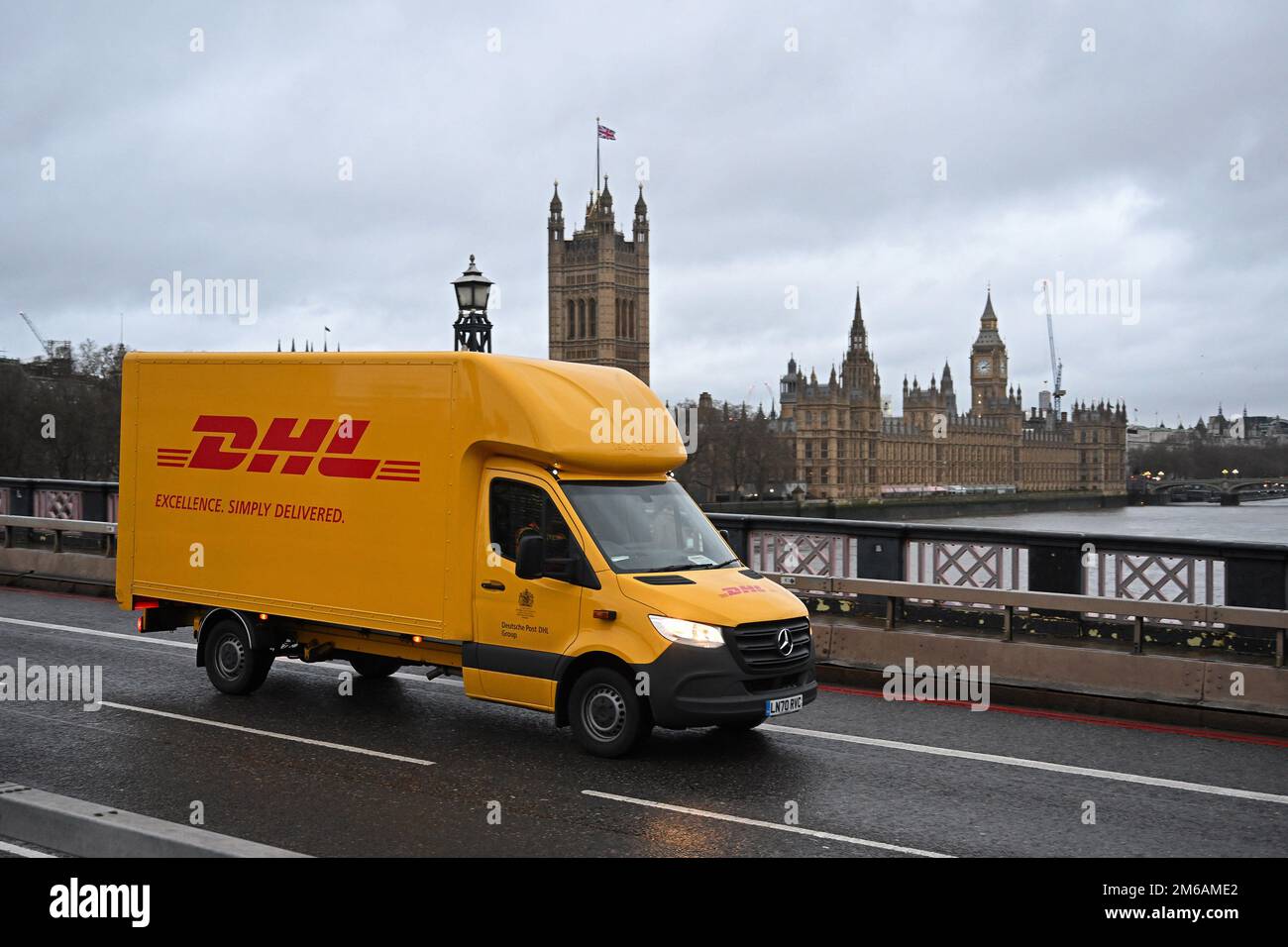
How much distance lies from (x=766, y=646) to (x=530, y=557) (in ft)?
6.12

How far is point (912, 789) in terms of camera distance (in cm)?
881

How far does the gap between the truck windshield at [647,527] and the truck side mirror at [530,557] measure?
0.46 metres

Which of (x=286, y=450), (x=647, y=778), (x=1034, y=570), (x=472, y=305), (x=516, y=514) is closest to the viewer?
(x=647, y=778)

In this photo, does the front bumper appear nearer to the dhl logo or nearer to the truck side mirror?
the truck side mirror

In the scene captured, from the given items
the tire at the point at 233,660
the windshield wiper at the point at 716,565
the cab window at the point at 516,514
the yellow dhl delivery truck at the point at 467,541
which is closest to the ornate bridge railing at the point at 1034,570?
the windshield wiper at the point at 716,565

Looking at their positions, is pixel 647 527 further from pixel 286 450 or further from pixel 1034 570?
pixel 1034 570

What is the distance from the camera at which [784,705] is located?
9.43 metres

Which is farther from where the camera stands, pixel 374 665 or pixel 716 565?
pixel 374 665

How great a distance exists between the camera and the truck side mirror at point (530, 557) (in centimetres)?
931

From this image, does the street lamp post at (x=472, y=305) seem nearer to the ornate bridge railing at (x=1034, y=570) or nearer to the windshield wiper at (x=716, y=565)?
the ornate bridge railing at (x=1034, y=570)

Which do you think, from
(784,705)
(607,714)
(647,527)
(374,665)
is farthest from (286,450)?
(784,705)
